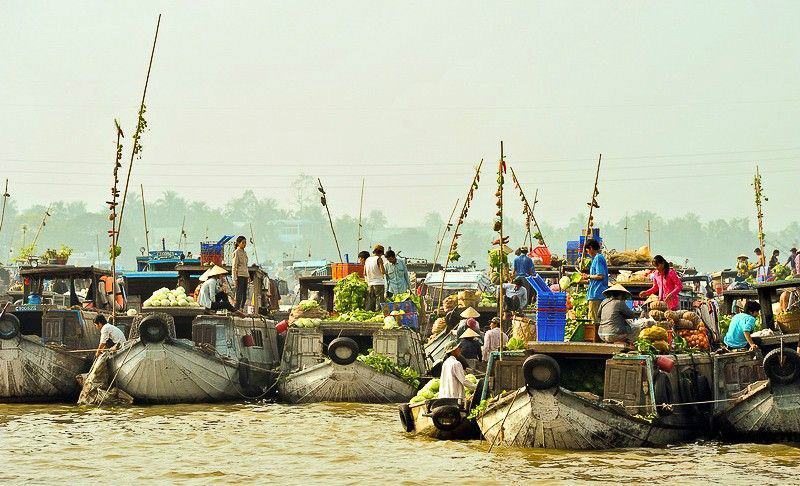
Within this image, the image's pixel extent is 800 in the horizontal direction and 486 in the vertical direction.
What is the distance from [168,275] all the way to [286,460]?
1575 cm

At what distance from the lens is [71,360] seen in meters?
24.4

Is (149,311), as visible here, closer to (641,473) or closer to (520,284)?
(520,284)

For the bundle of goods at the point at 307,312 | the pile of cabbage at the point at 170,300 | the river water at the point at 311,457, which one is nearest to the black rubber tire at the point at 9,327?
the river water at the point at 311,457

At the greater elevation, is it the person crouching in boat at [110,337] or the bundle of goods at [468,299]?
the bundle of goods at [468,299]

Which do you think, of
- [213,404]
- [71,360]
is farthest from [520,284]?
[71,360]

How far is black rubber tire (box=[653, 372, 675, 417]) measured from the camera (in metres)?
16.8

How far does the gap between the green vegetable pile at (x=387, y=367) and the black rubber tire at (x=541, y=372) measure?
7908 millimetres

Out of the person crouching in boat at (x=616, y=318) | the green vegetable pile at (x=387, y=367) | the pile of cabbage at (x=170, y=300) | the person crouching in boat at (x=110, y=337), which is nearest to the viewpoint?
the person crouching in boat at (x=616, y=318)

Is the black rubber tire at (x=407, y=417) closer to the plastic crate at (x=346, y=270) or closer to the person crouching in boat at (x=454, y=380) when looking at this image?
the person crouching in boat at (x=454, y=380)

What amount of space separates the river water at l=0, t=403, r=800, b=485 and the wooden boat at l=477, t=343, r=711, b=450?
23 centimetres

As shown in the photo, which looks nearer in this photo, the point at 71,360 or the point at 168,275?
the point at 71,360

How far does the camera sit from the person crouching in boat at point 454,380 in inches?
701

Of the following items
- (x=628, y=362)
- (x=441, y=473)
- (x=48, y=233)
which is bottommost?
(x=441, y=473)

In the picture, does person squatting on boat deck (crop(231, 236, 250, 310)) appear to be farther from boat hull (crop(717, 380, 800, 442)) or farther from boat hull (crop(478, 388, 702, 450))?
boat hull (crop(717, 380, 800, 442))
